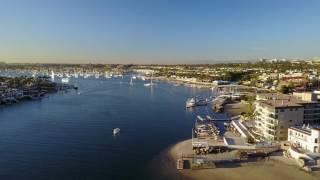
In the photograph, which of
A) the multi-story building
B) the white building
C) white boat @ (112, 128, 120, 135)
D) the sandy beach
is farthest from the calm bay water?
the white building

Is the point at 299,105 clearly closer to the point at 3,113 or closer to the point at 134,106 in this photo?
the point at 134,106

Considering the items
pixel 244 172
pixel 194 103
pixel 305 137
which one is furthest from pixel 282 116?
pixel 194 103

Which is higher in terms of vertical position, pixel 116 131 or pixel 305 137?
pixel 305 137

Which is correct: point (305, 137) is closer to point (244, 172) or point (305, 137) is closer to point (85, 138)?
point (244, 172)

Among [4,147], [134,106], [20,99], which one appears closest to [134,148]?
[4,147]

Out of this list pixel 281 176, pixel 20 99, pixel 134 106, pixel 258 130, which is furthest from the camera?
pixel 20 99

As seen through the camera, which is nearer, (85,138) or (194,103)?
(85,138)

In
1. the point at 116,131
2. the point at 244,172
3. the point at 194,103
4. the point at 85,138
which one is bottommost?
the point at 244,172
